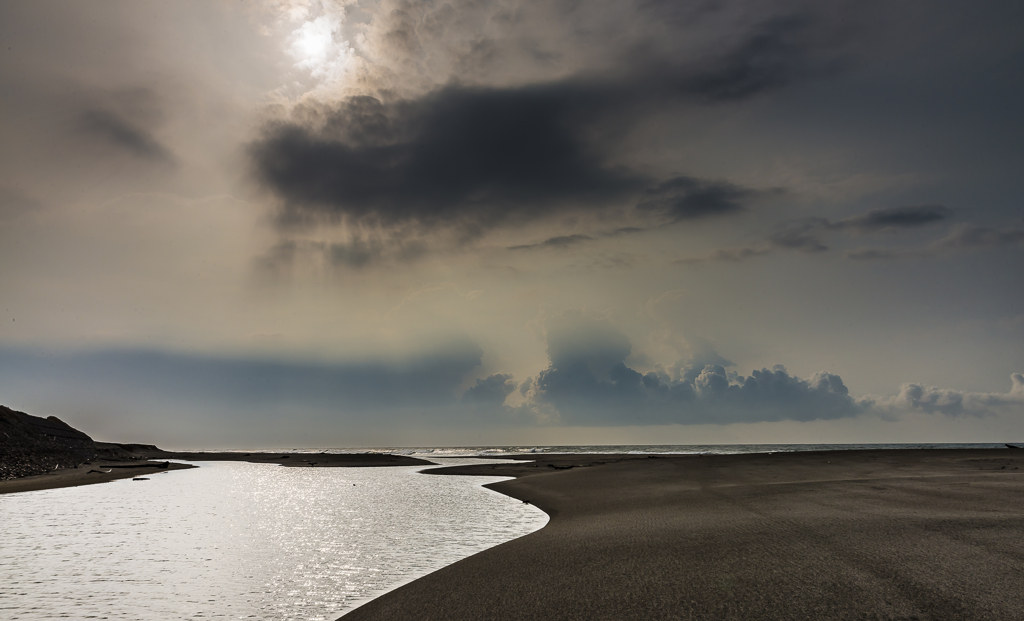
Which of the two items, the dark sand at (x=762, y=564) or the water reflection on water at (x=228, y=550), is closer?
the dark sand at (x=762, y=564)

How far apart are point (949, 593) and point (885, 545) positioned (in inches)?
113

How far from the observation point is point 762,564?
9320 mm

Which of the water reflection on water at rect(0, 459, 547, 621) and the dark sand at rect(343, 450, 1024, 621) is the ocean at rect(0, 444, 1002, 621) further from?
the dark sand at rect(343, 450, 1024, 621)

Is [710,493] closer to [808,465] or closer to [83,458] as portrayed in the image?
[808,465]

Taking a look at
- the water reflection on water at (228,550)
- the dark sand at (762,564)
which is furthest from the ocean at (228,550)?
the dark sand at (762,564)

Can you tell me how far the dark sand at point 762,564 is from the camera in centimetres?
739

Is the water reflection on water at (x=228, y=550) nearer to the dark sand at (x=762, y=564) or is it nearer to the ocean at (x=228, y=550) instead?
the ocean at (x=228, y=550)

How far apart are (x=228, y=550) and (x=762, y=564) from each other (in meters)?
14.2

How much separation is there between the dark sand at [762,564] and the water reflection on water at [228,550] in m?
2.18

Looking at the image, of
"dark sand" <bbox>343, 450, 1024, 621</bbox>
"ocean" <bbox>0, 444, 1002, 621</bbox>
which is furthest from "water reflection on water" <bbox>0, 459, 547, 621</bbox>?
"dark sand" <bbox>343, 450, 1024, 621</bbox>

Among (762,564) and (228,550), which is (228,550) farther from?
(762,564)

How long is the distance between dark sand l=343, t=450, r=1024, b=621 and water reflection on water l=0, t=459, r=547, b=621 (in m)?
2.18

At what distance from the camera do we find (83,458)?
6688 cm

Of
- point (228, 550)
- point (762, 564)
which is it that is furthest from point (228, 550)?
point (762, 564)
